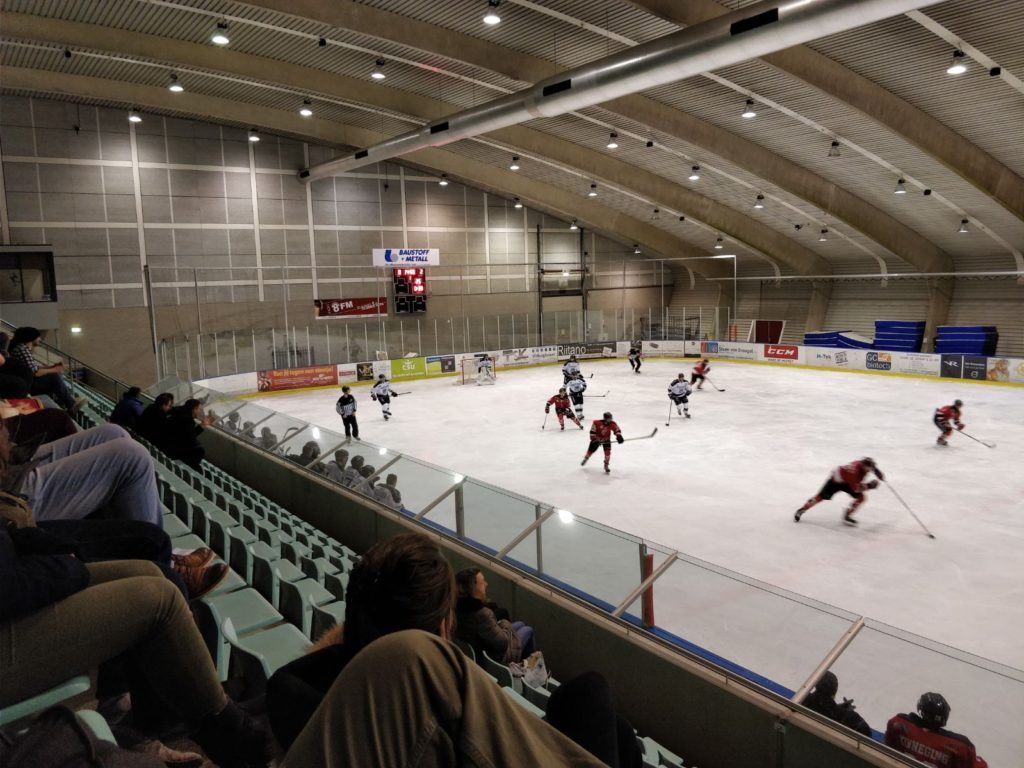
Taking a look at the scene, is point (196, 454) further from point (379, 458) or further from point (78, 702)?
point (78, 702)

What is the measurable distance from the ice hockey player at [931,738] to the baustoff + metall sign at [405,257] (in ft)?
97.1

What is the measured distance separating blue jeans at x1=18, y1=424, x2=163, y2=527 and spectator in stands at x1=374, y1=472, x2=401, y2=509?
4419 millimetres

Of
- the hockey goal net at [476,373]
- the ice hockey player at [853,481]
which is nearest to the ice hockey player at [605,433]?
the ice hockey player at [853,481]

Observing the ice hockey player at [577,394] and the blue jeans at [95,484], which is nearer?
the blue jeans at [95,484]

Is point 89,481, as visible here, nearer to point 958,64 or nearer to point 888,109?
point 958,64

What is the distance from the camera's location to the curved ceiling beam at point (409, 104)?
18.8m

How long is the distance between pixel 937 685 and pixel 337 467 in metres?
6.71

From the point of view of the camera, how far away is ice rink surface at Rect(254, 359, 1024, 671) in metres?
8.98

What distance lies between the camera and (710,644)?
505 cm

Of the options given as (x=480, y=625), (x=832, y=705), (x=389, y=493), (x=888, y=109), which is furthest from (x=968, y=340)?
(x=480, y=625)

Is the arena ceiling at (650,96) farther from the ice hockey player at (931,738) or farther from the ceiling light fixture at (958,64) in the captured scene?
the ice hockey player at (931,738)

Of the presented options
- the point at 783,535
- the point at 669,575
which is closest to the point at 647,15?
the point at 783,535

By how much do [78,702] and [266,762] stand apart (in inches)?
40.9

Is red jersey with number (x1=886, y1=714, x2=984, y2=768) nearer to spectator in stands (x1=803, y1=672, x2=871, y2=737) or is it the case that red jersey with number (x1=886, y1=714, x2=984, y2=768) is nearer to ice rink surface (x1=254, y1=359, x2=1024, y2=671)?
spectator in stands (x1=803, y1=672, x2=871, y2=737)
